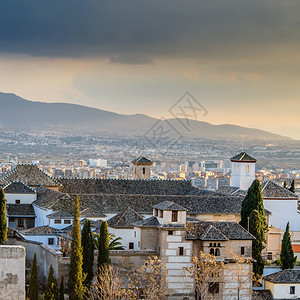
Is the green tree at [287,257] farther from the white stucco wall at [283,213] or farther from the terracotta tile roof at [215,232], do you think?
the white stucco wall at [283,213]

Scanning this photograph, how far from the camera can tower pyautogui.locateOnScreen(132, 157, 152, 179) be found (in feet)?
177

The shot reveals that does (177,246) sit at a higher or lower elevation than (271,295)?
higher

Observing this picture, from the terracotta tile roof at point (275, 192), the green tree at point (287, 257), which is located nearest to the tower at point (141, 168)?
the terracotta tile roof at point (275, 192)

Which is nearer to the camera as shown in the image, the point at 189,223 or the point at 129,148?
the point at 189,223

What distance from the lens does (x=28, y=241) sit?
35688mm

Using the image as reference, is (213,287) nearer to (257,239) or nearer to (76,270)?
(257,239)

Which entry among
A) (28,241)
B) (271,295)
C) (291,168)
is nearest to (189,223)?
(271,295)

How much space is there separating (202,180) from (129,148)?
51264 mm

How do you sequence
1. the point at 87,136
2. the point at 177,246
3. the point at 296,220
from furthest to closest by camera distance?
the point at 87,136
the point at 296,220
the point at 177,246

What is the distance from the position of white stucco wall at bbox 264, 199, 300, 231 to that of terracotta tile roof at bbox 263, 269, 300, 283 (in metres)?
10.6

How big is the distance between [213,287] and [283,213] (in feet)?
46.4

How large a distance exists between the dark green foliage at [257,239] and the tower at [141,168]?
17.5m

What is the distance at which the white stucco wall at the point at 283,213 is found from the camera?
46.0m

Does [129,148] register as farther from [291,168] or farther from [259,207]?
[259,207]
